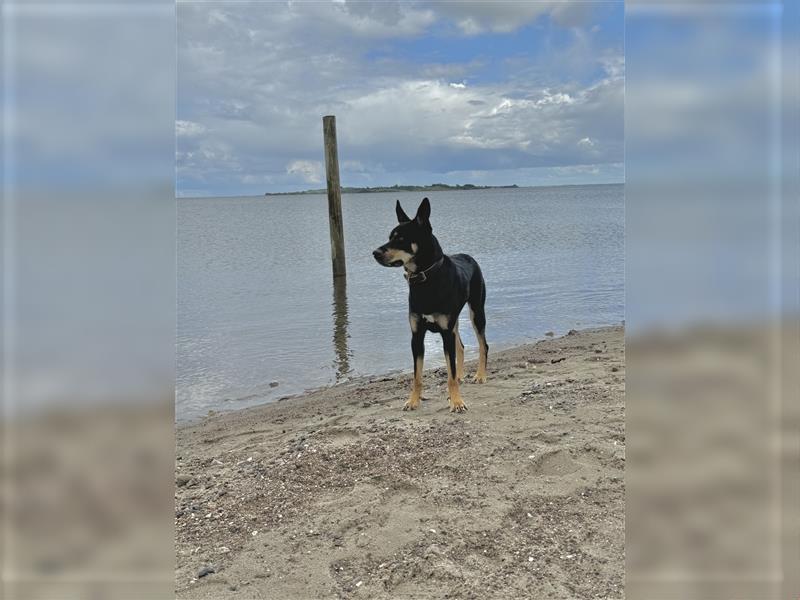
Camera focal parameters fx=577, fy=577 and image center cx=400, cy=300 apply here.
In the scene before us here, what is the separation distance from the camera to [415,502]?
3.75 metres

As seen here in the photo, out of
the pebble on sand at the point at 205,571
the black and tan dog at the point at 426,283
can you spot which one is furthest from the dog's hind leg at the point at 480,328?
the pebble on sand at the point at 205,571

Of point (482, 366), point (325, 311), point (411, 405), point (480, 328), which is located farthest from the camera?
point (325, 311)

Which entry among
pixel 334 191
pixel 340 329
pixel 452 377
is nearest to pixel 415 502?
pixel 452 377

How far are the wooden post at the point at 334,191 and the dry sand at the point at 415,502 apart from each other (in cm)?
1063

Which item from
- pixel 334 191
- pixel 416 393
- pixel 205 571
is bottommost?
pixel 205 571

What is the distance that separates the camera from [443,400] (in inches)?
251

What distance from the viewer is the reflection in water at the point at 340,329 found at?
9.33 meters

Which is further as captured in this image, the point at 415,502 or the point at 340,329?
the point at 340,329

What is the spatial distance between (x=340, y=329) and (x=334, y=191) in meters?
5.55

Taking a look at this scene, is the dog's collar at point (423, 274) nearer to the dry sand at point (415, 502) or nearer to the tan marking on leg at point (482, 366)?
the dry sand at point (415, 502)

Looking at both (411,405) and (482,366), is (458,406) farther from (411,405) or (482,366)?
(482,366)
